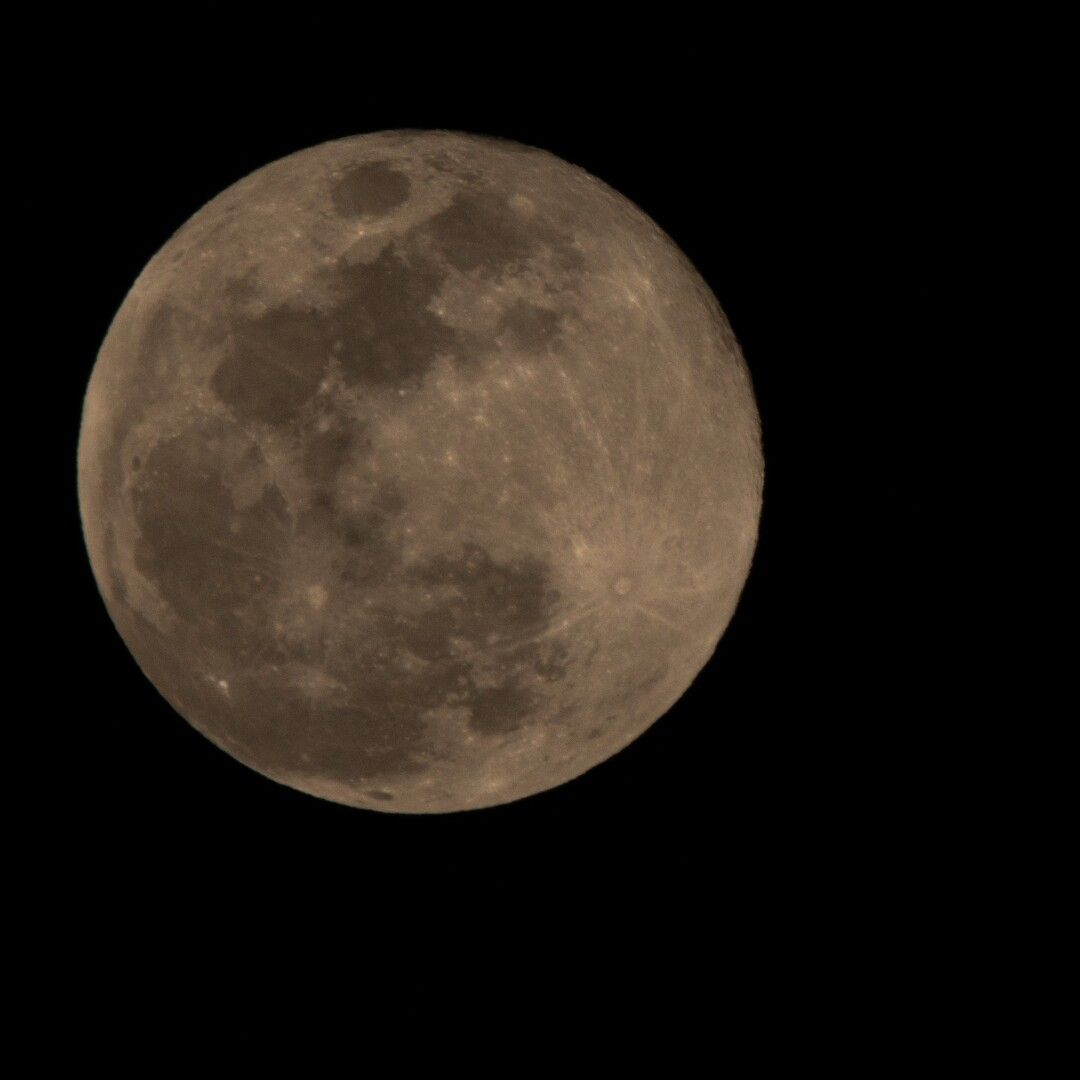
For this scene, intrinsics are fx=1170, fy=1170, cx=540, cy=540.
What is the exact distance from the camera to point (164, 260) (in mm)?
5176

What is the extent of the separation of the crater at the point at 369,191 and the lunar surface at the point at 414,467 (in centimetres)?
2

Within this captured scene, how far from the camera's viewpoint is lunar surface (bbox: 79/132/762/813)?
442 centimetres

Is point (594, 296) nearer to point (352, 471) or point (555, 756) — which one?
point (352, 471)

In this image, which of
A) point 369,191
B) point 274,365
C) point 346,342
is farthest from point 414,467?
point 369,191

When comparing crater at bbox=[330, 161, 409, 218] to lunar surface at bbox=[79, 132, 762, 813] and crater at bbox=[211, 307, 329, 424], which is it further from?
crater at bbox=[211, 307, 329, 424]

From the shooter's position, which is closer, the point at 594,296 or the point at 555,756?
the point at 594,296

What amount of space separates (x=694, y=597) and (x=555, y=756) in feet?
3.10

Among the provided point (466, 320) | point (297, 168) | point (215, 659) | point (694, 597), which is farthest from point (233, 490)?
point (694, 597)

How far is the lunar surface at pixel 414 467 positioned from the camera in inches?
174

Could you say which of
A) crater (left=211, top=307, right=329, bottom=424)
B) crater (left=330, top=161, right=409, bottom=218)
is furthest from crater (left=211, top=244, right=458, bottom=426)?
crater (left=330, top=161, right=409, bottom=218)

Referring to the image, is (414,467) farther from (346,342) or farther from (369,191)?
(369,191)

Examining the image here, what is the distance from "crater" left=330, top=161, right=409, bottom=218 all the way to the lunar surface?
0.02 meters

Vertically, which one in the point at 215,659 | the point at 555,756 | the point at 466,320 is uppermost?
the point at 466,320

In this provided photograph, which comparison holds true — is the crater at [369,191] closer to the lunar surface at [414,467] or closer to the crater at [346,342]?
the lunar surface at [414,467]
